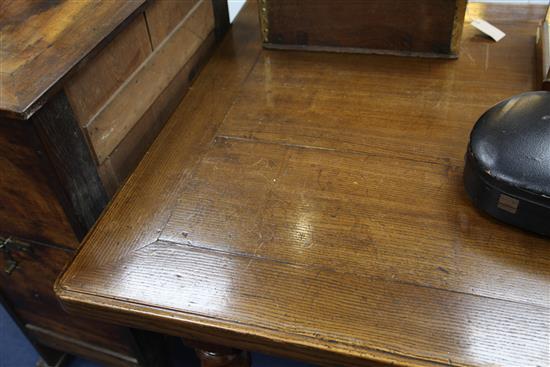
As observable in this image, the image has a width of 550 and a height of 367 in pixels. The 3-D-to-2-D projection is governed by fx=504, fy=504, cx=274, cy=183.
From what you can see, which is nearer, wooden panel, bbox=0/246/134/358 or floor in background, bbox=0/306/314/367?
wooden panel, bbox=0/246/134/358

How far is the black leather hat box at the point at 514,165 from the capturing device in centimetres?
56

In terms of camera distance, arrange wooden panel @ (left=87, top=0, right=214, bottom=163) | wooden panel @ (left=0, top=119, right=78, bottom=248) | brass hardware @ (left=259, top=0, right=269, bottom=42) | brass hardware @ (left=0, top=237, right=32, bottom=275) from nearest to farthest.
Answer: wooden panel @ (left=0, top=119, right=78, bottom=248), wooden panel @ (left=87, top=0, right=214, bottom=163), brass hardware @ (left=0, top=237, right=32, bottom=275), brass hardware @ (left=259, top=0, right=269, bottom=42)

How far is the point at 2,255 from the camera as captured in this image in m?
0.87

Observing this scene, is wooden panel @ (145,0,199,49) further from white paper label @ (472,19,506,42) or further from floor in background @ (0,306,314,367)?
floor in background @ (0,306,314,367)

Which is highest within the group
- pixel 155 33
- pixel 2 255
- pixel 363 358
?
pixel 155 33

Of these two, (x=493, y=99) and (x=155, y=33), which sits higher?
(x=155, y=33)

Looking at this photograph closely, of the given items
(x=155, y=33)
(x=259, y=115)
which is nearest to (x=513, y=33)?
(x=259, y=115)

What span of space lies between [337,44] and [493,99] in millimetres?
299

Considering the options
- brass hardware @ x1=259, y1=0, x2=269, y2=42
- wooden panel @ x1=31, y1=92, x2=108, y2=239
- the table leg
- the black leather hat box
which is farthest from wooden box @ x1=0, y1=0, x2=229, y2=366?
the black leather hat box

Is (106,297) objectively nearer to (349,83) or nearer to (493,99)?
(349,83)

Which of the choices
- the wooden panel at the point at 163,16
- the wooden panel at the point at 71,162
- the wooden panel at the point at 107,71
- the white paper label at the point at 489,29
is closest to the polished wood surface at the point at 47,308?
the wooden panel at the point at 71,162

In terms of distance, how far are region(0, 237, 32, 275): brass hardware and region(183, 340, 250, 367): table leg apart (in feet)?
1.21

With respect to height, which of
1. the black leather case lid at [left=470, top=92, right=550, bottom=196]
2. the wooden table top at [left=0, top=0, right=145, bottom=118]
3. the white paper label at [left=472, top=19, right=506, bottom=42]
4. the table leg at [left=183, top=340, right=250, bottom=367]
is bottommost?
the table leg at [left=183, top=340, right=250, bottom=367]

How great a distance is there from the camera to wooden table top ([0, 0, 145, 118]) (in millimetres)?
591
